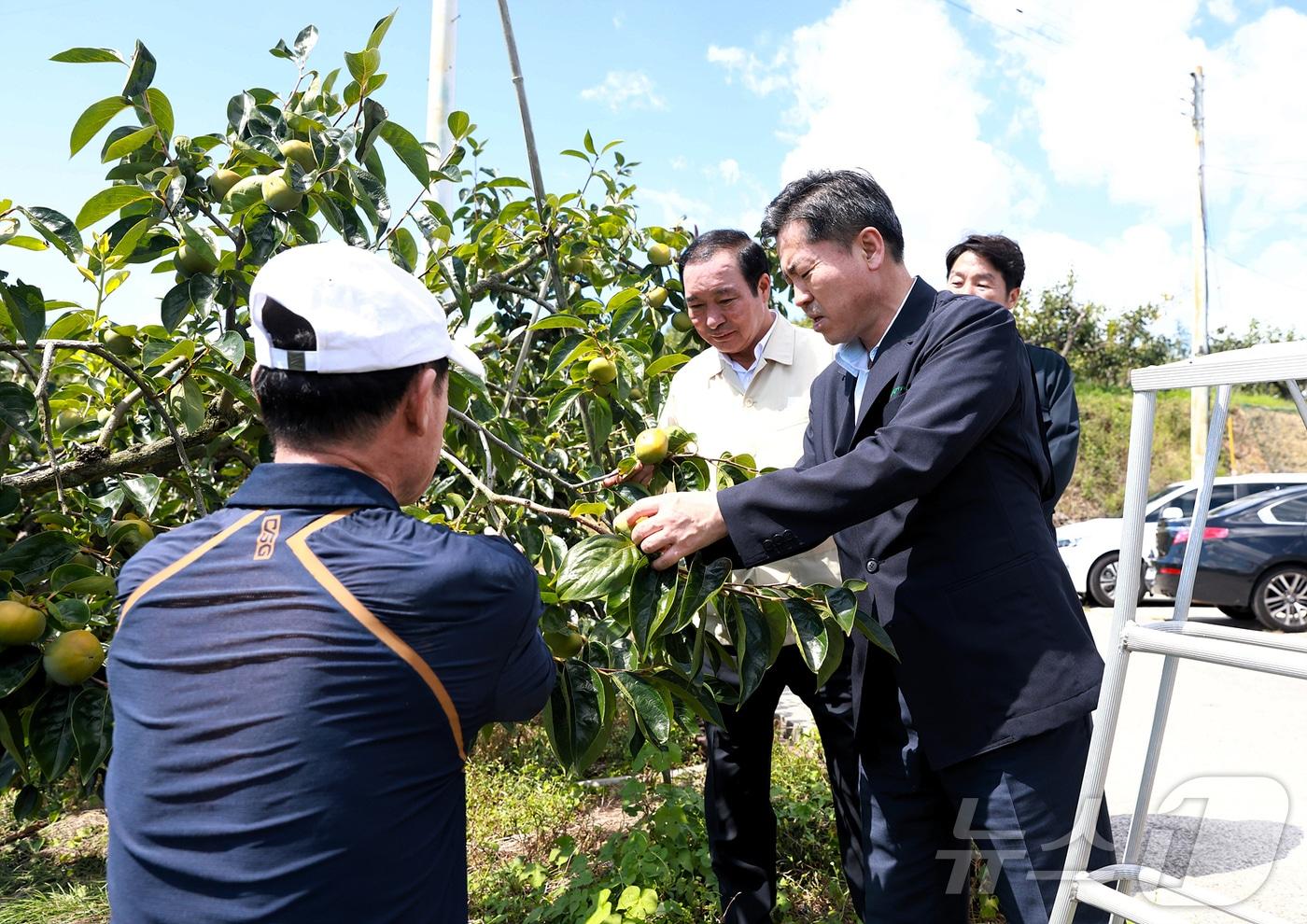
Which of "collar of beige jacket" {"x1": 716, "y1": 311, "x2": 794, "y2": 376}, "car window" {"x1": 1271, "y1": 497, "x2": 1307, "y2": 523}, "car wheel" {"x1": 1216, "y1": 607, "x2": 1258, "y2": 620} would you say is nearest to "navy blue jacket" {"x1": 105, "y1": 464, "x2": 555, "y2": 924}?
"collar of beige jacket" {"x1": 716, "y1": 311, "x2": 794, "y2": 376}

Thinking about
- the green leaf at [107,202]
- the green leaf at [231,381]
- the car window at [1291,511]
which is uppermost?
the green leaf at [107,202]

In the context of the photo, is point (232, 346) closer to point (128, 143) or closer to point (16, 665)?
point (128, 143)

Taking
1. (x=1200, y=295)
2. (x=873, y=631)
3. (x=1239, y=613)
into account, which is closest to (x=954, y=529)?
(x=873, y=631)

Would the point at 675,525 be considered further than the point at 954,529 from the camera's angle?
No

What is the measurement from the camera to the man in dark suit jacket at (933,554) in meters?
1.71

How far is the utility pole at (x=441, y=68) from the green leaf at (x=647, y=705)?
11.8ft

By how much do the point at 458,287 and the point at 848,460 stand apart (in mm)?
1219

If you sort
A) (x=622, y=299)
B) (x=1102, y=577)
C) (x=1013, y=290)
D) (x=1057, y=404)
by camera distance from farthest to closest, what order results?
1. (x=1102, y=577)
2. (x=1013, y=290)
3. (x=1057, y=404)
4. (x=622, y=299)

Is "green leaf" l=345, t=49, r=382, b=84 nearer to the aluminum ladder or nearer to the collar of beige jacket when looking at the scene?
the collar of beige jacket

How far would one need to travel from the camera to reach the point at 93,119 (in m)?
1.89

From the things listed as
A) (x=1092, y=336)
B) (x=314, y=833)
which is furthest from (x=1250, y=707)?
(x=1092, y=336)

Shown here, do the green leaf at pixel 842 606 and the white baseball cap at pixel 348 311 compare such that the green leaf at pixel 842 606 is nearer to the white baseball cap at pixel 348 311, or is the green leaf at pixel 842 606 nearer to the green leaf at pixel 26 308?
the white baseball cap at pixel 348 311

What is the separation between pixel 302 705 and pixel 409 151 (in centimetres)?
146

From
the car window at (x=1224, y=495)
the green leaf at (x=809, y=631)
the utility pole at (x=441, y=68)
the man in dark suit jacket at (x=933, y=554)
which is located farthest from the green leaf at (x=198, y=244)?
the car window at (x=1224, y=495)
